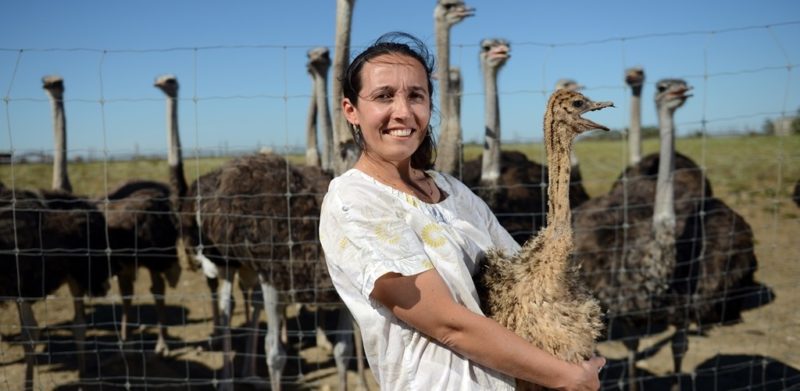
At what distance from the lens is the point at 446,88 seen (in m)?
4.77

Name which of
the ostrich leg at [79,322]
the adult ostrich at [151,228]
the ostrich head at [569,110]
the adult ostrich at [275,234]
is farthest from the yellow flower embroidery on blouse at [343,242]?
the ostrich leg at [79,322]

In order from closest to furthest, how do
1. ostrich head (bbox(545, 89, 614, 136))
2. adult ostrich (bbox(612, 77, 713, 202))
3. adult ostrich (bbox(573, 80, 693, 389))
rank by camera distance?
1. ostrich head (bbox(545, 89, 614, 136))
2. adult ostrich (bbox(573, 80, 693, 389))
3. adult ostrich (bbox(612, 77, 713, 202))

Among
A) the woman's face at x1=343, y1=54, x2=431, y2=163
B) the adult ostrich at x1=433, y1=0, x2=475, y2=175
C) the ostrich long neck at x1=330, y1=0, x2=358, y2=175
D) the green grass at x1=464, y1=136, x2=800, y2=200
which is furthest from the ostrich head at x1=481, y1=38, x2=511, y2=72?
the woman's face at x1=343, y1=54, x2=431, y2=163

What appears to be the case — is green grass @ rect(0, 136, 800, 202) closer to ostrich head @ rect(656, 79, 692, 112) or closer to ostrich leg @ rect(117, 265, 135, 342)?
ostrich leg @ rect(117, 265, 135, 342)

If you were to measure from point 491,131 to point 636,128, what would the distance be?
2.90m

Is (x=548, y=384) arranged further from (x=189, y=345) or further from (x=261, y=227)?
(x=189, y=345)

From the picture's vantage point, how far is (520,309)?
1.71m

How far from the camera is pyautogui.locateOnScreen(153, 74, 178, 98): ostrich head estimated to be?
7.03 meters

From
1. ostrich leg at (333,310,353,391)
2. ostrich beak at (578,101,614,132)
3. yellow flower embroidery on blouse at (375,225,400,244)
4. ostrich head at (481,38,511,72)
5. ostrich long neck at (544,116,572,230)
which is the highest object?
ostrich head at (481,38,511,72)

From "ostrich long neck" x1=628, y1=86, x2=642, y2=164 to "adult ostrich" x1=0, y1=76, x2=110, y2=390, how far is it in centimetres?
520

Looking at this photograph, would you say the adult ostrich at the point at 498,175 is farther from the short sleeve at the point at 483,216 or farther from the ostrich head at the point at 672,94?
the short sleeve at the point at 483,216

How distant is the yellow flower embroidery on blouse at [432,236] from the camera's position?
5.39 feet

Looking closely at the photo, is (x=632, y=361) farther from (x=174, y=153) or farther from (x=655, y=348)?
(x=174, y=153)

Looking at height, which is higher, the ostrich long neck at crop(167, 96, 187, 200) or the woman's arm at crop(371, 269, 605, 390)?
the ostrich long neck at crop(167, 96, 187, 200)
